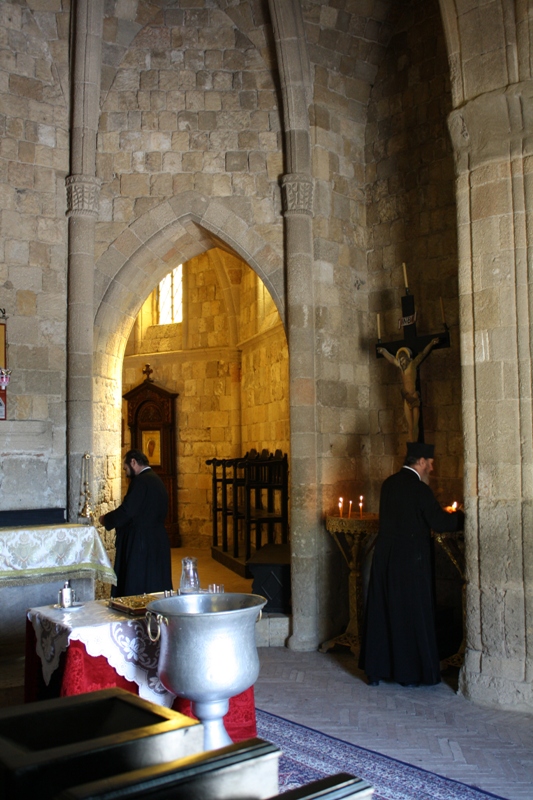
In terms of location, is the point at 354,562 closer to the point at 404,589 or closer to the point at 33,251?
the point at 404,589

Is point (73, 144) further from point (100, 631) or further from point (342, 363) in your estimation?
point (100, 631)

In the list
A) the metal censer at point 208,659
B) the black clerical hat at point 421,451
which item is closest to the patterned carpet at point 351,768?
the metal censer at point 208,659

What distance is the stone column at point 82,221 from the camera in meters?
7.02

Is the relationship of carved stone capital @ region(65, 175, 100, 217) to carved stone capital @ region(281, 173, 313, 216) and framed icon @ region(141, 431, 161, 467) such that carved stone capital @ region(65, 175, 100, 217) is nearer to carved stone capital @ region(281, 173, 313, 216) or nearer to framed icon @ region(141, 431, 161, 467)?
carved stone capital @ region(281, 173, 313, 216)

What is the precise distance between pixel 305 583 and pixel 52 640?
350 centimetres

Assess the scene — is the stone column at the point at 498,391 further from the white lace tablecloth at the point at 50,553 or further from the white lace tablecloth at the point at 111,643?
the white lace tablecloth at the point at 50,553

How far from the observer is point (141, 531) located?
6.05 meters

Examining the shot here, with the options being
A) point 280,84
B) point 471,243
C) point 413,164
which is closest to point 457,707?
point 471,243

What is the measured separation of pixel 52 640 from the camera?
3.61 metres

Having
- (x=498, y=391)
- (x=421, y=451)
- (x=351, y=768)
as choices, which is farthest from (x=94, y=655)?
(x=498, y=391)

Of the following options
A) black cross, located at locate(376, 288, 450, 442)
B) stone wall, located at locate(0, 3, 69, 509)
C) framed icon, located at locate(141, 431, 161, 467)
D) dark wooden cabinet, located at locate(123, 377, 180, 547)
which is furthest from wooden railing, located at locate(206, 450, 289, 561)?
stone wall, located at locate(0, 3, 69, 509)

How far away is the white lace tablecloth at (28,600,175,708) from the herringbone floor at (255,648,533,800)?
147 cm

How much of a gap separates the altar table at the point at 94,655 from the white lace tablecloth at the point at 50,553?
1.96 metres

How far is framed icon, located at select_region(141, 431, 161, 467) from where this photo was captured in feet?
43.9
